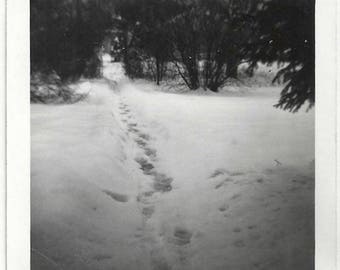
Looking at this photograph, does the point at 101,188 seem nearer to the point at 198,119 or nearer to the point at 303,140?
the point at 198,119

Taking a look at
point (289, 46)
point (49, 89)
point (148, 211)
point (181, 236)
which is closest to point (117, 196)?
point (148, 211)

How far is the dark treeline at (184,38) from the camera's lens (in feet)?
4.10

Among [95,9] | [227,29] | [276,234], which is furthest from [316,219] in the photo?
[95,9]

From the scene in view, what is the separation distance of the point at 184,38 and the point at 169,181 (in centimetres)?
43

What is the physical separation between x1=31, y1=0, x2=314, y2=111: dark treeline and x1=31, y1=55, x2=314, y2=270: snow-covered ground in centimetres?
6

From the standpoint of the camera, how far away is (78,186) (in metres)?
1.25

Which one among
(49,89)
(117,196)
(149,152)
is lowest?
(117,196)

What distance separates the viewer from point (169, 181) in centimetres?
129

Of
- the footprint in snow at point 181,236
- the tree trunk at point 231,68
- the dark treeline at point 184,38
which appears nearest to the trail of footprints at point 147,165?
the footprint in snow at point 181,236

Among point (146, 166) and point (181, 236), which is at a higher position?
point (146, 166)

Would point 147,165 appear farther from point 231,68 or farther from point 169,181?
point 231,68

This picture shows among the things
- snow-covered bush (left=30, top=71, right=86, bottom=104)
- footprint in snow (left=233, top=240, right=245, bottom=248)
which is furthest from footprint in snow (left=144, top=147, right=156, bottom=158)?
footprint in snow (left=233, top=240, right=245, bottom=248)

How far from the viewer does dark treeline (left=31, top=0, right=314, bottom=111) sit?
125 centimetres

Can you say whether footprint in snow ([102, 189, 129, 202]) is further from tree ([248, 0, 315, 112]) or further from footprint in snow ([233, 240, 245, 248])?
tree ([248, 0, 315, 112])
